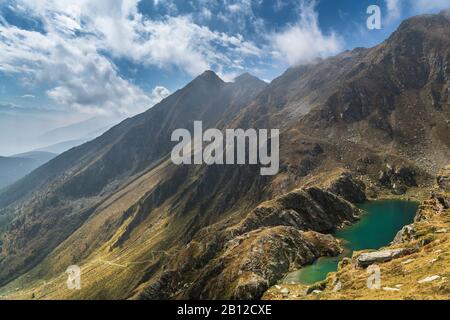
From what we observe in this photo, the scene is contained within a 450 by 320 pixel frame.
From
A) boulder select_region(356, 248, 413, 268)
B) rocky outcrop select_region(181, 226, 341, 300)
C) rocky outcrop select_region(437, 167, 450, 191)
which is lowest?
rocky outcrop select_region(181, 226, 341, 300)

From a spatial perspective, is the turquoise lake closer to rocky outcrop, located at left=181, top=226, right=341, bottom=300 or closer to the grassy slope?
rocky outcrop, located at left=181, top=226, right=341, bottom=300

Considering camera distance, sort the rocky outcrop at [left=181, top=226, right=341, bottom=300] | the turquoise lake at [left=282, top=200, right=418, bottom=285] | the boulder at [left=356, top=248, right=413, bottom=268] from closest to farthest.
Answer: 1. the boulder at [left=356, top=248, right=413, bottom=268]
2. the rocky outcrop at [left=181, top=226, right=341, bottom=300]
3. the turquoise lake at [left=282, top=200, right=418, bottom=285]

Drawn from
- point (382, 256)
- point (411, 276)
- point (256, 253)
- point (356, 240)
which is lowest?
point (356, 240)

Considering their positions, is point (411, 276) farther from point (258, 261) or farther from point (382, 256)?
point (258, 261)

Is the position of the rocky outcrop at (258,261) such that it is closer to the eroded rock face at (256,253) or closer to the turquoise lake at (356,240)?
the eroded rock face at (256,253)

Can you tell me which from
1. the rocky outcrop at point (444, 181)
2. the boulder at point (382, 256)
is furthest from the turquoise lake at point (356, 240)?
the boulder at point (382, 256)

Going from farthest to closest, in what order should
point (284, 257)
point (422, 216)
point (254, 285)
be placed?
point (422, 216)
point (284, 257)
point (254, 285)

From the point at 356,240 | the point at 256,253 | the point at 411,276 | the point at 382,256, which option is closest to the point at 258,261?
the point at 256,253

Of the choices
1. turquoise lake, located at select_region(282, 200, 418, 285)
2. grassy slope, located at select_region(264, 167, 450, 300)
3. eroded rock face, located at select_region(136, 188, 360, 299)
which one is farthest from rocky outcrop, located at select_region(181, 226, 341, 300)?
grassy slope, located at select_region(264, 167, 450, 300)
